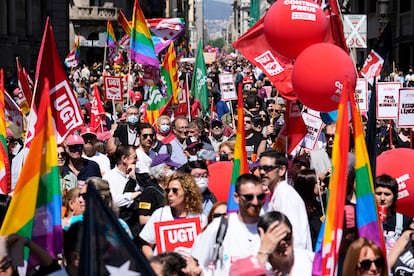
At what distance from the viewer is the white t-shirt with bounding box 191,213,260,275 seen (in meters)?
6.57

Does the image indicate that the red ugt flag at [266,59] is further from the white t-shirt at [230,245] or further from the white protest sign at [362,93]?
the white t-shirt at [230,245]

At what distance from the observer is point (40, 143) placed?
6.29 metres

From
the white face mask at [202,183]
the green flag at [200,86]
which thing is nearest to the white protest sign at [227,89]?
the green flag at [200,86]

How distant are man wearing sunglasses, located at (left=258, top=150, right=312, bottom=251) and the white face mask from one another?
0.74m

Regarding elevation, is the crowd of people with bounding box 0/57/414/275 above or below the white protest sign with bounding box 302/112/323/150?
below

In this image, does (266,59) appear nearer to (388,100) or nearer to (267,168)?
(388,100)

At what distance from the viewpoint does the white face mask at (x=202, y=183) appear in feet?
28.6

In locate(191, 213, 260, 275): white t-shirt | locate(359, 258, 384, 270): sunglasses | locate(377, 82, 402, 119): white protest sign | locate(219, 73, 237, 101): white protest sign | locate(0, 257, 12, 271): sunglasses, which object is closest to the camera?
locate(0, 257, 12, 271): sunglasses

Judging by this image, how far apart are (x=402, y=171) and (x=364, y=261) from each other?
9.59 ft

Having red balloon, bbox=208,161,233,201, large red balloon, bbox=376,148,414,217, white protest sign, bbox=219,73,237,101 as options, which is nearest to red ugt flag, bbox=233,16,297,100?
red balloon, bbox=208,161,233,201

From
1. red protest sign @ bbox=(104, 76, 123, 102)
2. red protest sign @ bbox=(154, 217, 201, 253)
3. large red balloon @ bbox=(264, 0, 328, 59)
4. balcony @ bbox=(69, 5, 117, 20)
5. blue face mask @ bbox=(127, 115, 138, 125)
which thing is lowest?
red protest sign @ bbox=(154, 217, 201, 253)

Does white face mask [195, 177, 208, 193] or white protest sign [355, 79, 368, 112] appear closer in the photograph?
white face mask [195, 177, 208, 193]

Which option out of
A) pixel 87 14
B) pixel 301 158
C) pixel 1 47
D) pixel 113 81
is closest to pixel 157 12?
pixel 87 14

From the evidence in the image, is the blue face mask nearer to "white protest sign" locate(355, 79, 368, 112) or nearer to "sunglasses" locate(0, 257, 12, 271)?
"white protest sign" locate(355, 79, 368, 112)
